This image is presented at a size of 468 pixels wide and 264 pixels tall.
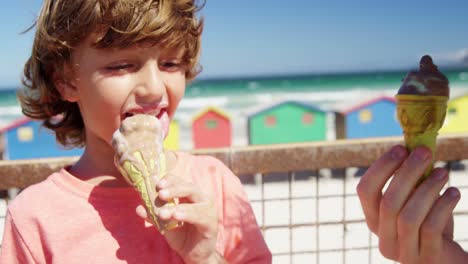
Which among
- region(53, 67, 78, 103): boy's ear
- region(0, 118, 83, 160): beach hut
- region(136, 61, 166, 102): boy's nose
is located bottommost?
region(0, 118, 83, 160): beach hut

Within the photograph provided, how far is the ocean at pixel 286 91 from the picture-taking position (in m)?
36.2

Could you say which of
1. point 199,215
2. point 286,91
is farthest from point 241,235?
point 286,91

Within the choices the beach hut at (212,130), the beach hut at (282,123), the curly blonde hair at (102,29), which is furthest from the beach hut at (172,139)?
the curly blonde hair at (102,29)

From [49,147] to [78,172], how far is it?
5858mm

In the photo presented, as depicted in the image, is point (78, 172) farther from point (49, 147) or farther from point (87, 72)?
point (49, 147)

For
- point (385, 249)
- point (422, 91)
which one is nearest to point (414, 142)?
point (422, 91)

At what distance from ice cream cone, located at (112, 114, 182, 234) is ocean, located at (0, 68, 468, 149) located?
Result: 96.4 feet

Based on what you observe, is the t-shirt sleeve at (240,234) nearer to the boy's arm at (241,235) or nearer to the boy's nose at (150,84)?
the boy's arm at (241,235)

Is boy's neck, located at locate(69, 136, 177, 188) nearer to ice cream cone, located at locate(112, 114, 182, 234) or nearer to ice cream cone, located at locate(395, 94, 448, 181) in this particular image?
ice cream cone, located at locate(112, 114, 182, 234)

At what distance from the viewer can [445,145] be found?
2.20 meters

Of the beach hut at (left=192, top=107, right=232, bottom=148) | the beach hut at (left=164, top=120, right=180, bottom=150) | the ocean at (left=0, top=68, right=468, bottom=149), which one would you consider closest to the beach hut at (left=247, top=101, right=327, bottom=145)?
the beach hut at (left=192, top=107, right=232, bottom=148)

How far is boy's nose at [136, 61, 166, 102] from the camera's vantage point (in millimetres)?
1333

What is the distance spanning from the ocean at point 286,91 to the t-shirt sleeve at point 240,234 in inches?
1148

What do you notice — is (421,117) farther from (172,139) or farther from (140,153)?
(172,139)
